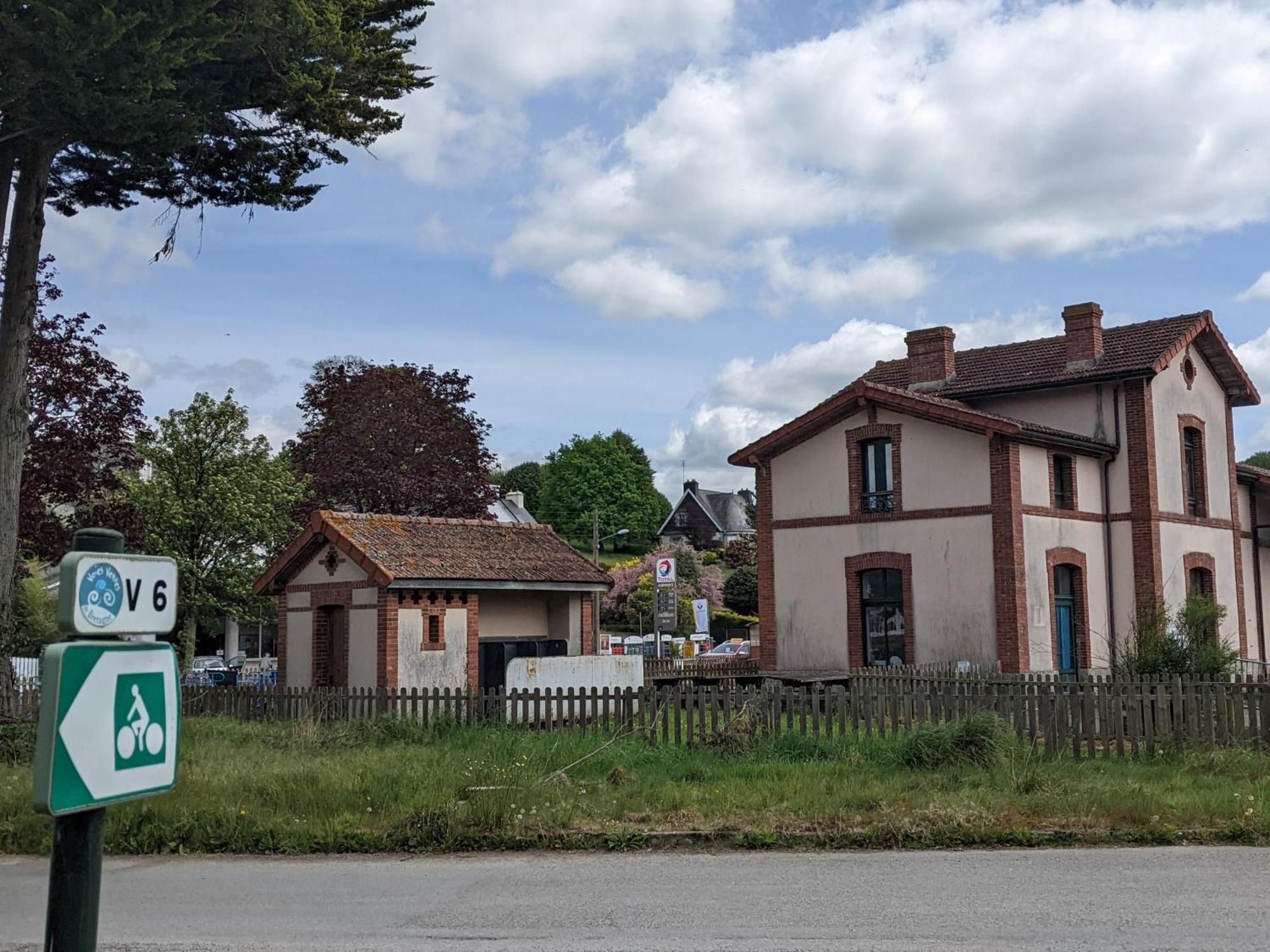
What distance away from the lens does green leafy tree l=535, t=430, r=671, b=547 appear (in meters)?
99.4

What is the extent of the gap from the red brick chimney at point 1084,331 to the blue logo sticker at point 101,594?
28.2m

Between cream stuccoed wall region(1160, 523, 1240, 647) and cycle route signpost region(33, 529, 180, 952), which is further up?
cream stuccoed wall region(1160, 523, 1240, 647)

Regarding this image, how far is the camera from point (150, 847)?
1077cm

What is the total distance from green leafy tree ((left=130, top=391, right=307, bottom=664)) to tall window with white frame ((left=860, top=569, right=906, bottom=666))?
46.8 ft

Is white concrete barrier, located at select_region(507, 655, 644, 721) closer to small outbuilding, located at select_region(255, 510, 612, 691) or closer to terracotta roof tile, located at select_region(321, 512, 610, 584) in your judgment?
small outbuilding, located at select_region(255, 510, 612, 691)

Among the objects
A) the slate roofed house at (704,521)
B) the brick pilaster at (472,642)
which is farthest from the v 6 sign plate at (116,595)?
the slate roofed house at (704,521)

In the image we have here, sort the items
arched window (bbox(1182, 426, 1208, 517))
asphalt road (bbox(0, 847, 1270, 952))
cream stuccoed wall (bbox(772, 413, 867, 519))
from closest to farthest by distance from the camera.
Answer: asphalt road (bbox(0, 847, 1270, 952))
cream stuccoed wall (bbox(772, 413, 867, 519))
arched window (bbox(1182, 426, 1208, 517))

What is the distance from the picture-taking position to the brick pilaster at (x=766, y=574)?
2862 centimetres

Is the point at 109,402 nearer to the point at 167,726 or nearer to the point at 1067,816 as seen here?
the point at 1067,816

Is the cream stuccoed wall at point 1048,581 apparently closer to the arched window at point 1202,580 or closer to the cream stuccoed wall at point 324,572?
the arched window at point 1202,580

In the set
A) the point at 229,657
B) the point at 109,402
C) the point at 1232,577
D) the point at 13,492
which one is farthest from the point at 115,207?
the point at 229,657

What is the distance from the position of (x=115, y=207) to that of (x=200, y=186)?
69.9 inches

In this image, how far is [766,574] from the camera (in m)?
28.8

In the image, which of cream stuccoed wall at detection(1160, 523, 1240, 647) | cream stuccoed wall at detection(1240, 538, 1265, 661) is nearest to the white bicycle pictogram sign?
cream stuccoed wall at detection(1160, 523, 1240, 647)
